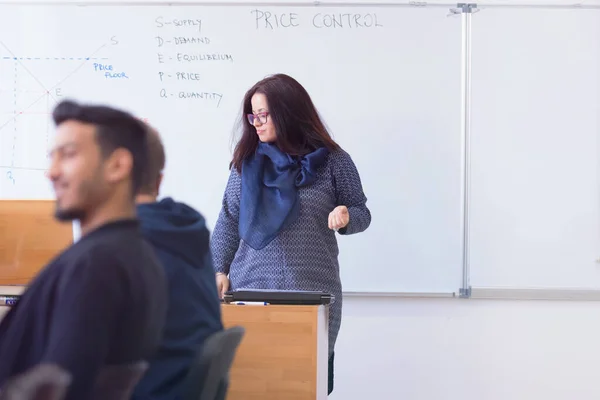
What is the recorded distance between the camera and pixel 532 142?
303 cm

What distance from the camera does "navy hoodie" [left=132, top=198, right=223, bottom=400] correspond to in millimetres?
1068

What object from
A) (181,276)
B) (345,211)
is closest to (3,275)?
(345,211)

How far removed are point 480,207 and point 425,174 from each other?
0.25m

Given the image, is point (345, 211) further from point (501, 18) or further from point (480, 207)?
point (501, 18)

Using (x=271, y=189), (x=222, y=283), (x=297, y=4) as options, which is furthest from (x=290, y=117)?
(x=297, y=4)

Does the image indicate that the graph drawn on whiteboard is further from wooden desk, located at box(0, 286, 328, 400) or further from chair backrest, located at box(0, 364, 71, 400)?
chair backrest, located at box(0, 364, 71, 400)

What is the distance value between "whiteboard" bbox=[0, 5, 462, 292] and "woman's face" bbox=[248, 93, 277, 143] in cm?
79

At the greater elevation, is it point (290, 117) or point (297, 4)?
point (297, 4)

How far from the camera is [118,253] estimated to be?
95 centimetres

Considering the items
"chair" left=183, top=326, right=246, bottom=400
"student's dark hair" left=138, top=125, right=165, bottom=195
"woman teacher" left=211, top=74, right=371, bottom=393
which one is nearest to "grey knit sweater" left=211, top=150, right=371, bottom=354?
"woman teacher" left=211, top=74, right=371, bottom=393

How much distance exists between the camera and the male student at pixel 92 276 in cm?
92

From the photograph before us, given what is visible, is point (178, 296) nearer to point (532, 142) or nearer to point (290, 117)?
point (290, 117)

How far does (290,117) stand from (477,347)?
1.32m

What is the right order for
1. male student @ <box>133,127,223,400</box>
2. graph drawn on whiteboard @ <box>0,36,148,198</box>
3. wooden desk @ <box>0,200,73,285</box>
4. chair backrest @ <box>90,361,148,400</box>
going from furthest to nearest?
graph drawn on whiteboard @ <box>0,36,148,198</box> → wooden desk @ <box>0,200,73,285</box> → male student @ <box>133,127,223,400</box> → chair backrest @ <box>90,361,148,400</box>
